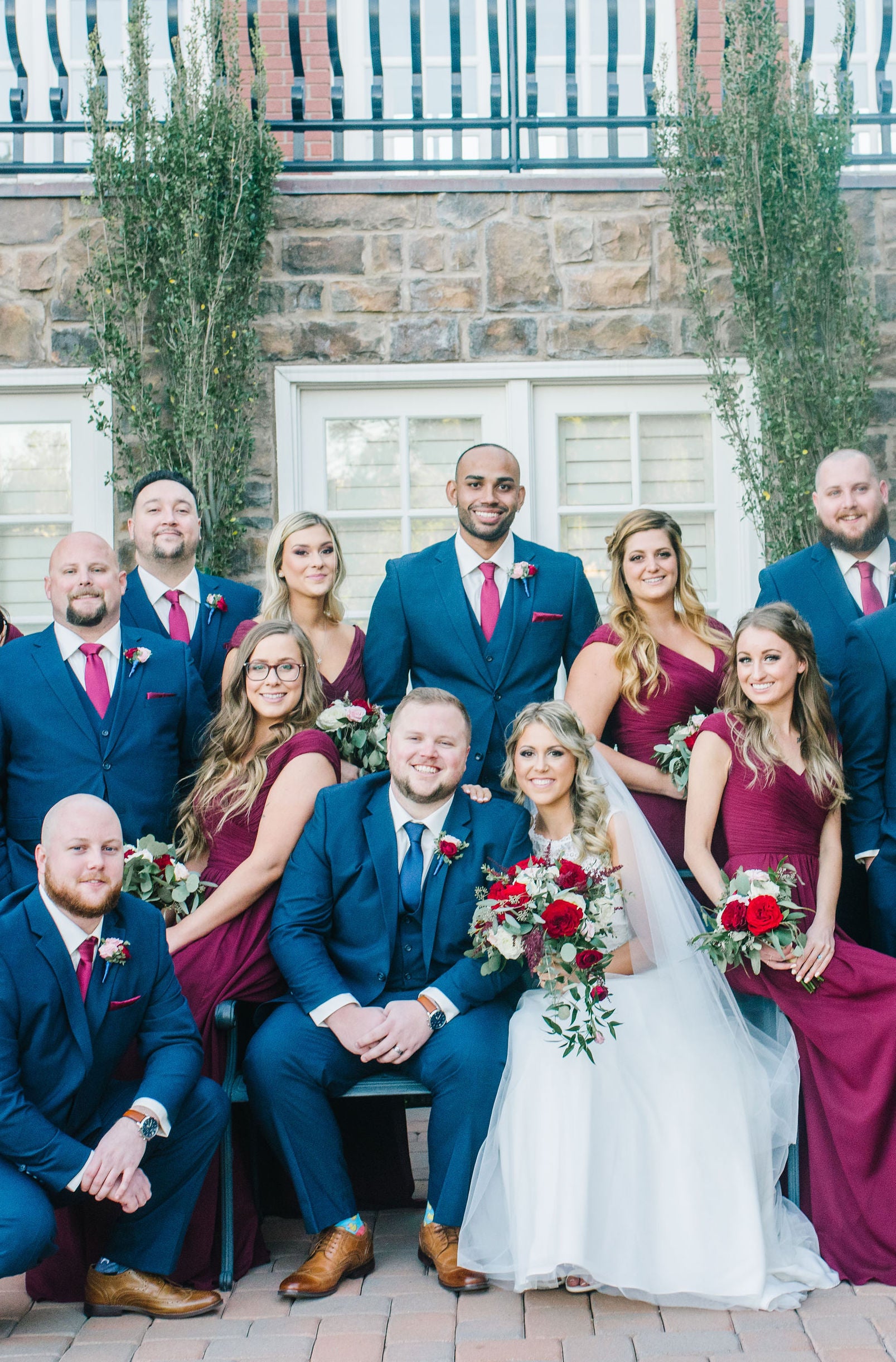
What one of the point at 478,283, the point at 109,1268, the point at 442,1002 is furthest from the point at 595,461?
the point at 109,1268

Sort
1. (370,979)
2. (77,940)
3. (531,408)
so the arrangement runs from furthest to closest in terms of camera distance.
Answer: (531,408), (370,979), (77,940)

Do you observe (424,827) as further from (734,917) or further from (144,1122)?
(144,1122)

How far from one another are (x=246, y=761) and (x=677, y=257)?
343 cm

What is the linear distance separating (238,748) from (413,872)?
2.29 feet

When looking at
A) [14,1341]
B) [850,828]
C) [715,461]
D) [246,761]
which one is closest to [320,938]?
[246,761]

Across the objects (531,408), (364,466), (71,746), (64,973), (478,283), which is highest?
(478,283)

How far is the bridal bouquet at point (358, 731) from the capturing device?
4.13m

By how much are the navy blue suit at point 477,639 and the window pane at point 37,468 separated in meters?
2.31

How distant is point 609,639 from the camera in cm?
441

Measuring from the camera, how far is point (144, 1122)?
3178 millimetres

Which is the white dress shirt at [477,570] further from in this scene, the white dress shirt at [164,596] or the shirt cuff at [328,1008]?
Answer: the shirt cuff at [328,1008]

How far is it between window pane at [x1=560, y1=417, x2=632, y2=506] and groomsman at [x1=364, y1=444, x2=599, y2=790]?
67.9 inches

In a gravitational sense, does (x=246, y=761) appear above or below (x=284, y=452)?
below

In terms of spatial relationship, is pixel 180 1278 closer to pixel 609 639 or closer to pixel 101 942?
pixel 101 942
